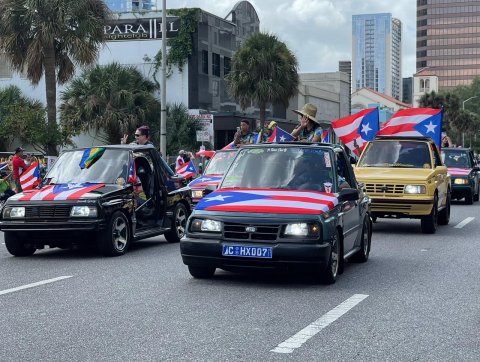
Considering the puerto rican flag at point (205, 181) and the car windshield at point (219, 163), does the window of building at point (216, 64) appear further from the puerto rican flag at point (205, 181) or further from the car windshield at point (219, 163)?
the puerto rican flag at point (205, 181)

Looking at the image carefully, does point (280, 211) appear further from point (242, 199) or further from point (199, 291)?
point (199, 291)

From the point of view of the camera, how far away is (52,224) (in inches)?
472

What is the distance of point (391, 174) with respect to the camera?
1642cm

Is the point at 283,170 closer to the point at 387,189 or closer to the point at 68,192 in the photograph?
the point at 68,192

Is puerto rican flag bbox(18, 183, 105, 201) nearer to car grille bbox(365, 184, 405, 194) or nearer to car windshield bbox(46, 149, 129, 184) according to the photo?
car windshield bbox(46, 149, 129, 184)

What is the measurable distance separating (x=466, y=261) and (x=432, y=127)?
301 inches

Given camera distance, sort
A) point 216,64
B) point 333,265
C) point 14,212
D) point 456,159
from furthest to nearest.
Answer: point 216,64 < point 456,159 < point 14,212 < point 333,265

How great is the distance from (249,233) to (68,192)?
13.1ft

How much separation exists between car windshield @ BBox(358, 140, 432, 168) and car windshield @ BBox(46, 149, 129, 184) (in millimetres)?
5828

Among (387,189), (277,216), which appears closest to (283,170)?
(277,216)

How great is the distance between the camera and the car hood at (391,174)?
52.9 ft

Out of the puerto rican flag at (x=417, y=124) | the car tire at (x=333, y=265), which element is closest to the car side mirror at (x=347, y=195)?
the car tire at (x=333, y=265)

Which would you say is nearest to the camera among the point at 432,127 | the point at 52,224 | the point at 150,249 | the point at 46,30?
the point at 52,224

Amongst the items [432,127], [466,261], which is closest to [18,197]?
[466,261]
